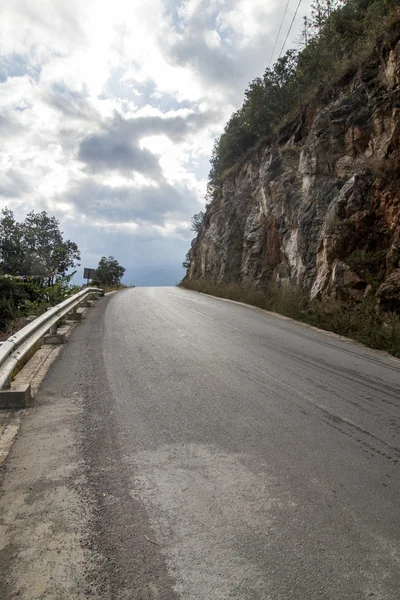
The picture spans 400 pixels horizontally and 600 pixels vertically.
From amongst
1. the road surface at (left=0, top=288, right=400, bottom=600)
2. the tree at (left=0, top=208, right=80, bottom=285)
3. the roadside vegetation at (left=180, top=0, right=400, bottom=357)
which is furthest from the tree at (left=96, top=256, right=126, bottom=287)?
the road surface at (left=0, top=288, right=400, bottom=600)

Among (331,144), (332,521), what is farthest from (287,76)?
(332,521)

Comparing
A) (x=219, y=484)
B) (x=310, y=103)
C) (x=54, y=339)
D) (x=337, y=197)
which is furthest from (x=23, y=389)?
(x=310, y=103)

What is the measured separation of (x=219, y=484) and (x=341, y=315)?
29.1ft

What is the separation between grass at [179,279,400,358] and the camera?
921 centimetres

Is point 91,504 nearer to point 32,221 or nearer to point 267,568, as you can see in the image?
point 267,568

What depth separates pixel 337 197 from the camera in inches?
544

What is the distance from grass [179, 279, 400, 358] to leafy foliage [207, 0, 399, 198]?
9170mm

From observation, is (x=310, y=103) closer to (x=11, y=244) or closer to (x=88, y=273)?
(x=88, y=273)

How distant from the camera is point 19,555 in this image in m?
2.41

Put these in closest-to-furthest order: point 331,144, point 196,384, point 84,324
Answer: point 196,384, point 84,324, point 331,144

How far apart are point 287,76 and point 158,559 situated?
98.9 ft

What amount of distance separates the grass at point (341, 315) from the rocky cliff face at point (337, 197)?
0.49m

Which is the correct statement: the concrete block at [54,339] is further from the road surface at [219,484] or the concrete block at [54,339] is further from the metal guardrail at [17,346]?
the road surface at [219,484]

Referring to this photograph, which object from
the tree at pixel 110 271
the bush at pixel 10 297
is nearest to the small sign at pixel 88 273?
the bush at pixel 10 297
